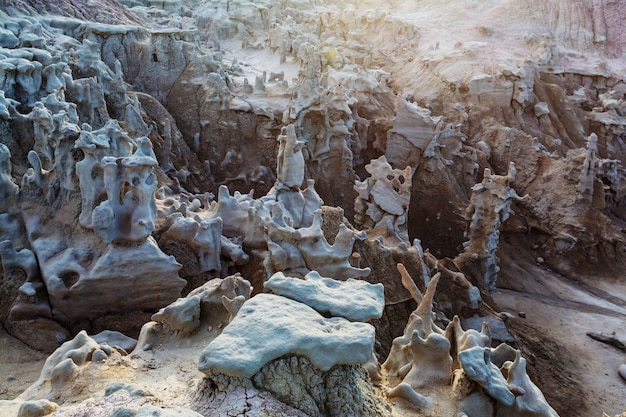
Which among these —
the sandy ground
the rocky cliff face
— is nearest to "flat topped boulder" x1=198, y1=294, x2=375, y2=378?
the rocky cliff face

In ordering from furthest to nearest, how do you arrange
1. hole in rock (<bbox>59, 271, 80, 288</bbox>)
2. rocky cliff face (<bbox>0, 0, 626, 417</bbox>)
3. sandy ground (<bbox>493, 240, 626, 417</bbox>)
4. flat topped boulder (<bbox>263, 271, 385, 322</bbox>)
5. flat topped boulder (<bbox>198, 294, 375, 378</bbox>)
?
sandy ground (<bbox>493, 240, 626, 417</bbox>) < hole in rock (<bbox>59, 271, 80, 288</bbox>) < rocky cliff face (<bbox>0, 0, 626, 417</bbox>) < flat topped boulder (<bbox>263, 271, 385, 322</bbox>) < flat topped boulder (<bbox>198, 294, 375, 378</bbox>)

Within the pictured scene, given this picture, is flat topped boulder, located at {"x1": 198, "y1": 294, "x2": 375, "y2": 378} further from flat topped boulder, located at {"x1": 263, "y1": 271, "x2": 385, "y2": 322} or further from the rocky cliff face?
flat topped boulder, located at {"x1": 263, "y1": 271, "x2": 385, "y2": 322}

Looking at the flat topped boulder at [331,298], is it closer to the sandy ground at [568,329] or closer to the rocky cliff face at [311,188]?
the rocky cliff face at [311,188]

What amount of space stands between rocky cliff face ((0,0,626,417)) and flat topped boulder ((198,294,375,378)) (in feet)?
0.07

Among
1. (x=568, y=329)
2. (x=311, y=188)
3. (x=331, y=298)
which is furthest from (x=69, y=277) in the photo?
(x=568, y=329)

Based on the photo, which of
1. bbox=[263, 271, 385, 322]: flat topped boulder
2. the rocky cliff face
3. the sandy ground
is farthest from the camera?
the sandy ground

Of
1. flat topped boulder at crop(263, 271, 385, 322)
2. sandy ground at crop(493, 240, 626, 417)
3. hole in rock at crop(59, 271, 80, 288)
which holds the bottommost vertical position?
A: sandy ground at crop(493, 240, 626, 417)

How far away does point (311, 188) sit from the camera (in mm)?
10867

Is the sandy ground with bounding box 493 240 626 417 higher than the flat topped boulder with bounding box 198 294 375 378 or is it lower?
lower

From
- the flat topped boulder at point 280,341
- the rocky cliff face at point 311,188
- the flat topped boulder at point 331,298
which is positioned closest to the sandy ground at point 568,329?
the rocky cliff face at point 311,188

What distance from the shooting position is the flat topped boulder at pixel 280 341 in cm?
356

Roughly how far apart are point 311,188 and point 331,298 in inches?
258

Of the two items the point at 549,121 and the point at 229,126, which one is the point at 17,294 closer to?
the point at 229,126

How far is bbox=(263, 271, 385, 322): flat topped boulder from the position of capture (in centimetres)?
430
